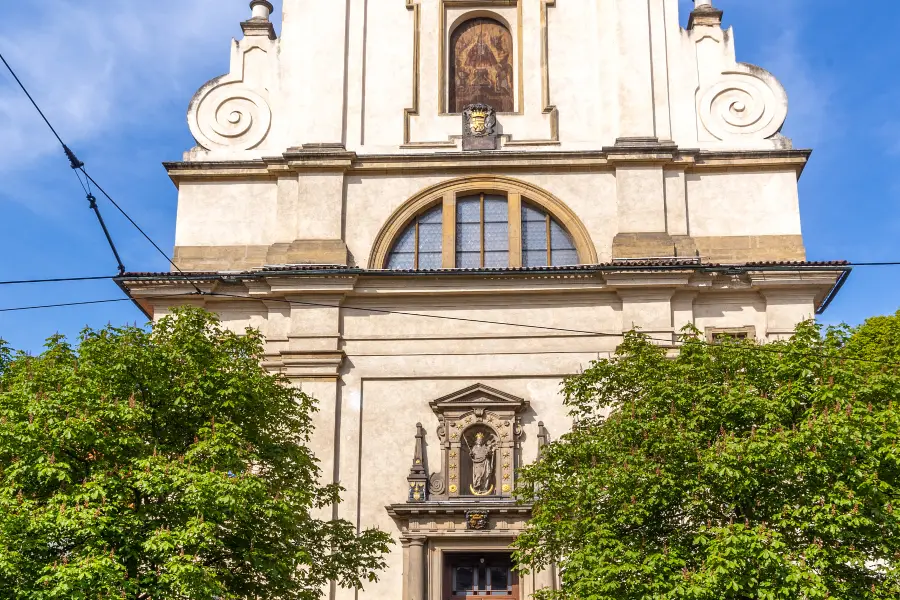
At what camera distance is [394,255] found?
26797mm

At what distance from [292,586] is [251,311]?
907 cm

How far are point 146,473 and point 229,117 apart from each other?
1305cm

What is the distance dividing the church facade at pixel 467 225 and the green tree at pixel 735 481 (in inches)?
222

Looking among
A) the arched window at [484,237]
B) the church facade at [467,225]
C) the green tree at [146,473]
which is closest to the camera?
the green tree at [146,473]

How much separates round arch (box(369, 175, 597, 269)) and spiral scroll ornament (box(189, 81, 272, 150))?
3953 millimetres

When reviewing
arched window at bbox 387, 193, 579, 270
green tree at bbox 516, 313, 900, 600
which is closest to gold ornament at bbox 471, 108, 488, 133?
arched window at bbox 387, 193, 579, 270

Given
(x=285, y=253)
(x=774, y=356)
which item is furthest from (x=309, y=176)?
(x=774, y=356)

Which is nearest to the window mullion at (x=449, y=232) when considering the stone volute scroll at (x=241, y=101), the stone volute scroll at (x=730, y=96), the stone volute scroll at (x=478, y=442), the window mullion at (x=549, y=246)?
the window mullion at (x=549, y=246)

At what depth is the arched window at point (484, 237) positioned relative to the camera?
26.6 m

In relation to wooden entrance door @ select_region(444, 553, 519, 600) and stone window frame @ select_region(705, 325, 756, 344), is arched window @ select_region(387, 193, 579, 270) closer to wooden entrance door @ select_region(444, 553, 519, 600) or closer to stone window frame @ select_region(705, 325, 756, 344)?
stone window frame @ select_region(705, 325, 756, 344)

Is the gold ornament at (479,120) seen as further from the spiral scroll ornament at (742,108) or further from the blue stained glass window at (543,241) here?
the spiral scroll ornament at (742,108)

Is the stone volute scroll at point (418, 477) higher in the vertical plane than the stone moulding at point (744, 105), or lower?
lower

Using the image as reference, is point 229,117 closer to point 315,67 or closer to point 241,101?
point 241,101

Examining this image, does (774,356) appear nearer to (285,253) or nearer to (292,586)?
(292,586)
